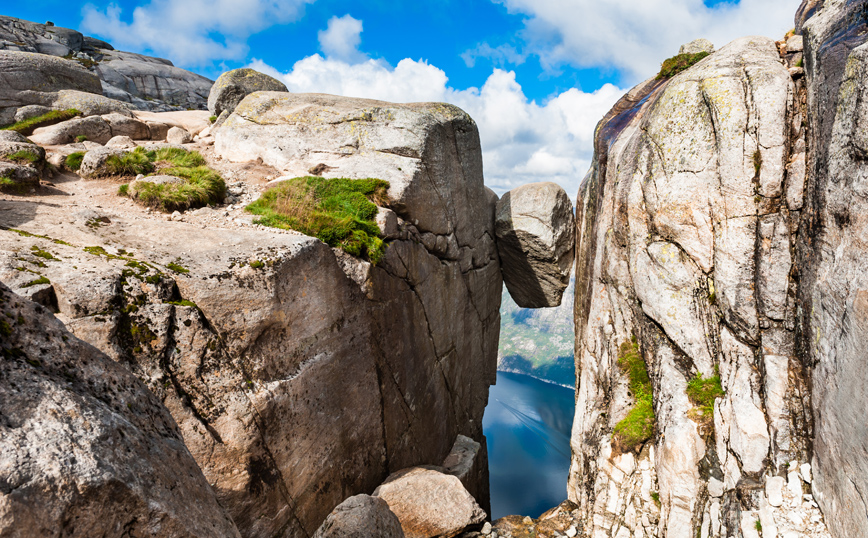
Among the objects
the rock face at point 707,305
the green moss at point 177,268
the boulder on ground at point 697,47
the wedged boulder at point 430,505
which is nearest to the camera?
the green moss at point 177,268

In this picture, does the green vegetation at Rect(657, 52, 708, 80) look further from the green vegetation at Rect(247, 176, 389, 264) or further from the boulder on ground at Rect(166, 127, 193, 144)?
the boulder on ground at Rect(166, 127, 193, 144)

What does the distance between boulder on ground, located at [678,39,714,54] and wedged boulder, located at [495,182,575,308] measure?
7.50 metres

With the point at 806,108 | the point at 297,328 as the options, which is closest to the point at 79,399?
the point at 297,328

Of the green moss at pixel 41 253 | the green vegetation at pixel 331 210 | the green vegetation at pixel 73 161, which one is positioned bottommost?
the green moss at pixel 41 253

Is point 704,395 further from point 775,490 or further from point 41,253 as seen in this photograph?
point 41,253

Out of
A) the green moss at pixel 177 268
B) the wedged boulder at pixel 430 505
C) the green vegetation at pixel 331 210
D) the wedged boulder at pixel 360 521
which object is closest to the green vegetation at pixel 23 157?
the green vegetation at pixel 331 210

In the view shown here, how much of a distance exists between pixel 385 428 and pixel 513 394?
103 m

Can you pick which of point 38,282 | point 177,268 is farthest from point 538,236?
point 38,282

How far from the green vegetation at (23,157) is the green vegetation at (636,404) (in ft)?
58.1

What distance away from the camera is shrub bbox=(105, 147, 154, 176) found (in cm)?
1309

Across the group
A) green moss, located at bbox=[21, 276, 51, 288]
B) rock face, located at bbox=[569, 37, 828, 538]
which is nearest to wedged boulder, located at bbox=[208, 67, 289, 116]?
green moss, located at bbox=[21, 276, 51, 288]

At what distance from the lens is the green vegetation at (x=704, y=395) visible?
34.9 feet

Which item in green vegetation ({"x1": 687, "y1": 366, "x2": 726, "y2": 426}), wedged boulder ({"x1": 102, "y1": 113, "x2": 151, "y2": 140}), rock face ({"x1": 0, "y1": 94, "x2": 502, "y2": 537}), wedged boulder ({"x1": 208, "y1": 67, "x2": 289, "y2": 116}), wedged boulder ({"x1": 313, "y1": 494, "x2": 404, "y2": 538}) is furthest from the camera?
wedged boulder ({"x1": 208, "y1": 67, "x2": 289, "y2": 116})

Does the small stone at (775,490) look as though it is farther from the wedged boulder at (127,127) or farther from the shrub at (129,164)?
the wedged boulder at (127,127)
